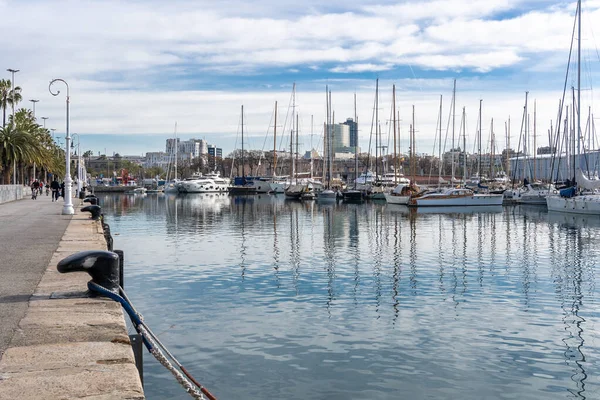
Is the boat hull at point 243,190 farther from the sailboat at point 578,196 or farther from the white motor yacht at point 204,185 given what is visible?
the sailboat at point 578,196

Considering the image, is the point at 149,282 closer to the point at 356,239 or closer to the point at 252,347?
the point at 252,347

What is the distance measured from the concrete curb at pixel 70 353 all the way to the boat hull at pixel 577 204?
5195cm

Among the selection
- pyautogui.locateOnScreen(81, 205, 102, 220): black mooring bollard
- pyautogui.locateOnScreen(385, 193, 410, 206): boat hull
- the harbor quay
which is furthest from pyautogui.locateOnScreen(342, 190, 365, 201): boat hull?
the harbor quay

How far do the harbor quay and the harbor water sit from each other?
196 cm

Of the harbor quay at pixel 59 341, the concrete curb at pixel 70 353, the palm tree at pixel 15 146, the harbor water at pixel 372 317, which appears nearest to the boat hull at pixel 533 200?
the harbor water at pixel 372 317

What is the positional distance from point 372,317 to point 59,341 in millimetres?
9073

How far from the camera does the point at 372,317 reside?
15539 mm

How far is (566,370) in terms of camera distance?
11594 mm

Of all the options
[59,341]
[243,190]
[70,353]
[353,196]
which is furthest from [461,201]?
[70,353]

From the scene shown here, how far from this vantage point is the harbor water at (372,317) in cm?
1094

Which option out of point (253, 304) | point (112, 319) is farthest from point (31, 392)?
point (253, 304)

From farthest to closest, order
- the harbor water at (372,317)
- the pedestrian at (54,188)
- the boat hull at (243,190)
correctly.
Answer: the boat hull at (243,190), the pedestrian at (54,188), the harbor water at (372,317)

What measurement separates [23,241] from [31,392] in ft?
48.9

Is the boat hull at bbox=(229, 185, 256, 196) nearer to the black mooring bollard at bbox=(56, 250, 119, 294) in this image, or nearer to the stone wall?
the stone wall
